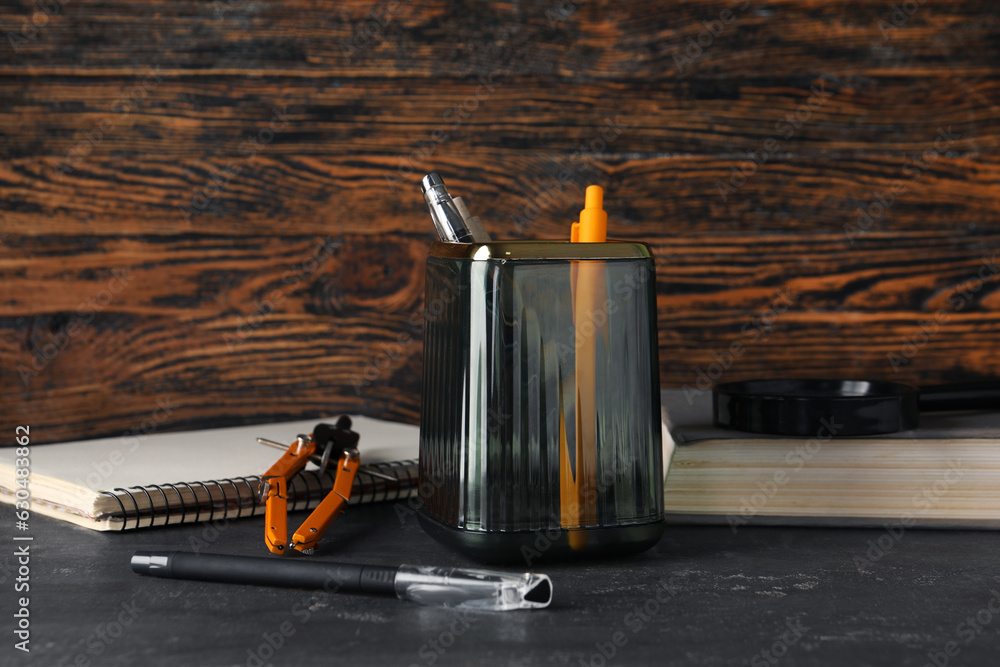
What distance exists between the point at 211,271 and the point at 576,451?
570 millimetres

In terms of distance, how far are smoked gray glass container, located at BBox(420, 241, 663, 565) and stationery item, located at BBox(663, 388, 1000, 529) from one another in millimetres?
109

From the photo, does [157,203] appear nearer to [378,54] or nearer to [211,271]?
[211,271]

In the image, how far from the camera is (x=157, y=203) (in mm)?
968

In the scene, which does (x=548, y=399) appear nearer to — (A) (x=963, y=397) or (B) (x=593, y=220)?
(B) (x=593, y=220)

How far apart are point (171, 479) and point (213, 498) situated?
53 millimetres

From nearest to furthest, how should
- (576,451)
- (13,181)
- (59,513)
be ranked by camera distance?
1. (576,451)
2. (59,513)
3. (13,181)

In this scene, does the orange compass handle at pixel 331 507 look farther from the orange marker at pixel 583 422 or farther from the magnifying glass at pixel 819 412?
the magnifying glass at pixel 819 412

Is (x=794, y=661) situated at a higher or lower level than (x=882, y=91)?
lower

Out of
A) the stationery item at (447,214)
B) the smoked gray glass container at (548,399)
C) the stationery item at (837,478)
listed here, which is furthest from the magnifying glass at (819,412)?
the stationery item at (447,214)

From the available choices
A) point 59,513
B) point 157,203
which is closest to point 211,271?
point 157,203

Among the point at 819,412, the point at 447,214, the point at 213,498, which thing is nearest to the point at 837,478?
the point at 819,412

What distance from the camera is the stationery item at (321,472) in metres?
0.58

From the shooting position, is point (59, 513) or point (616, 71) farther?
point (616, 71)

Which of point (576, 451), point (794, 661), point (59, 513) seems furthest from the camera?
point (59, 513)
